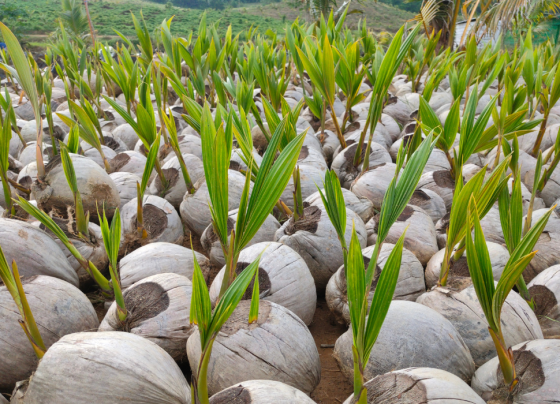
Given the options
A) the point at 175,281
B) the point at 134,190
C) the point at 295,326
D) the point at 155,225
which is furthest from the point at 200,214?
the point at 295,326

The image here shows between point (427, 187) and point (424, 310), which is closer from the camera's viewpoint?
point (424, 310)

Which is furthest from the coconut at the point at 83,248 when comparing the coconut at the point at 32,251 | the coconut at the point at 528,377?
the coconut at the point at 528,377

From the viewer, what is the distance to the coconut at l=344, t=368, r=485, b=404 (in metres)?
0.76

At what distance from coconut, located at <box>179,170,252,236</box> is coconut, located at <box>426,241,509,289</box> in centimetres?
78

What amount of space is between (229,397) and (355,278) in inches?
13.2

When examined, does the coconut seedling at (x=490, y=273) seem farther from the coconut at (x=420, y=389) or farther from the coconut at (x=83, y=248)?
the coconut at (x=83, y=248)

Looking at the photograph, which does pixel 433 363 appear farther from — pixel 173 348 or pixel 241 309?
pixel 173 348

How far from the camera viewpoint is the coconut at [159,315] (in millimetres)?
1058

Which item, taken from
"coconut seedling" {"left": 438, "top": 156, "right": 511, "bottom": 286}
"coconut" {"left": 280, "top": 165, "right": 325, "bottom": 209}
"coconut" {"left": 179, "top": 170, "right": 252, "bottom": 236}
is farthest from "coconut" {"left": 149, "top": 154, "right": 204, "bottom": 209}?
"coconut seedling" {"left": 438, "top": 156, "right": 511, "bottom": 286}

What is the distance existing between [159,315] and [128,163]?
1191 mm

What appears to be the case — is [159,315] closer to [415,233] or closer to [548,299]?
[415,233]

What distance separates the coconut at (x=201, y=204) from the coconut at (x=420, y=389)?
995mm

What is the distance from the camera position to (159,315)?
1080 mm

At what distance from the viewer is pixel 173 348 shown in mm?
1066
